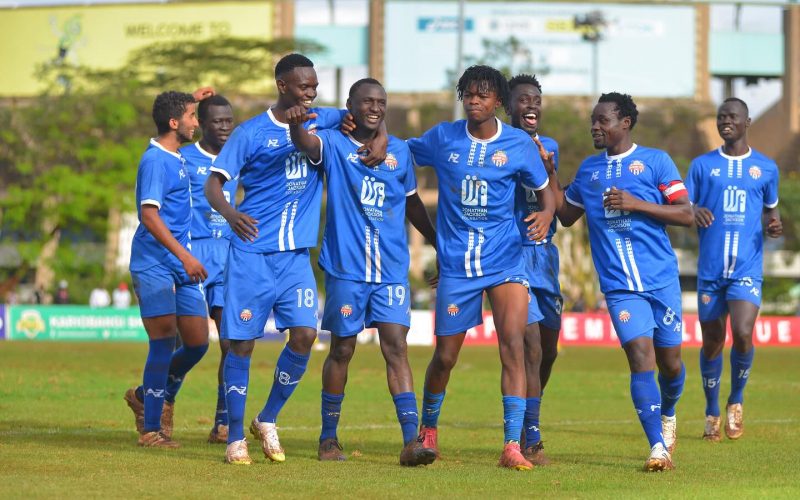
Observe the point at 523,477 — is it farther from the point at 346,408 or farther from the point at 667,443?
the point at 346,408

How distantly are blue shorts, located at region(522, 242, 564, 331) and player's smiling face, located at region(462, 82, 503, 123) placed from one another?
1225 mm

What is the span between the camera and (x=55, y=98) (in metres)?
63.2

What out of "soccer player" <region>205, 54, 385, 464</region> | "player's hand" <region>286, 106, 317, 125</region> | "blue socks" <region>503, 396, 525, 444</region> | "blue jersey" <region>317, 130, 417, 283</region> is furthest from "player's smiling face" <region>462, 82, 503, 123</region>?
"blue socks" <region>503, 396, 525, 444</region>

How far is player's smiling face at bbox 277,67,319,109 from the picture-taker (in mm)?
10070

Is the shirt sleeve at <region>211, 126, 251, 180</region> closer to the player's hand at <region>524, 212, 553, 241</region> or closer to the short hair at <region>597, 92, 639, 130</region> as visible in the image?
the player's hand at <region>524, 212, 553, 241</region>

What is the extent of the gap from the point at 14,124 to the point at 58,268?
325 inches

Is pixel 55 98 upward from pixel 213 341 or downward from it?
upward

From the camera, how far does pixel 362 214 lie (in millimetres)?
10211

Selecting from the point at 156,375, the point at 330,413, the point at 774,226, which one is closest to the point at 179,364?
the point at 156,375

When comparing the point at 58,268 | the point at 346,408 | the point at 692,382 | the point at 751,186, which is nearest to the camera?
the point at 751,186

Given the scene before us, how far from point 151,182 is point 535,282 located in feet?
10.2

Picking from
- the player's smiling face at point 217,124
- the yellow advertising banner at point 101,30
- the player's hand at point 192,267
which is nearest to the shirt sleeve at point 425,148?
the player's hand at point 192,267

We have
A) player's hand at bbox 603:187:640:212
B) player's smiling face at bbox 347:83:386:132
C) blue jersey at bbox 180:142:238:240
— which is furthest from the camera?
blue jersey at bbox 180:142:238:240

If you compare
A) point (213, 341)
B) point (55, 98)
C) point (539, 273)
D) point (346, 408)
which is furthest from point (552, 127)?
point (539, 273)
